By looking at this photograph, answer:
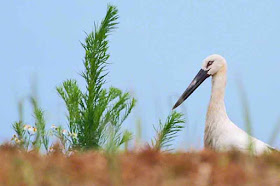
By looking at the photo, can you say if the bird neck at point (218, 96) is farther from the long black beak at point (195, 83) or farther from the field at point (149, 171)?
the field at point (149, 171)

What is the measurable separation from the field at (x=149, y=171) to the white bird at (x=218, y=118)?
313 cm

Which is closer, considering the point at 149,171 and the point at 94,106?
the point at 149,171

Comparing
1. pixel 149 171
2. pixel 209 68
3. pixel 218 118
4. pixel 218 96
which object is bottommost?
pixel 149 171

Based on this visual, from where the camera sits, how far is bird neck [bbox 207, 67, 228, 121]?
797cm

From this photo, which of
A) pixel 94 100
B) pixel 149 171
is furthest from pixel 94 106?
pixel 149 171

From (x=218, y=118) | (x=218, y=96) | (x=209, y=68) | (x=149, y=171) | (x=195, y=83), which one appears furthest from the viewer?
(x=195, y=83)

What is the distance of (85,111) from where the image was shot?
7.96 metres

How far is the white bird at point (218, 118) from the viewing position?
703cm

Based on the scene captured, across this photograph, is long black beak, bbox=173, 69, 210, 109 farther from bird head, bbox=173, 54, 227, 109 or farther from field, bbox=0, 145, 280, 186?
field, bbox=0, 145, 280, 186

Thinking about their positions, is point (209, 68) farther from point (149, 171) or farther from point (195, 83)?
point (149, 171)

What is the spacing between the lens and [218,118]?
7816 millimetres

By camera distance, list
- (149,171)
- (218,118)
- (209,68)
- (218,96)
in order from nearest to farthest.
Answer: (149,171) → (218,118) → (218,96) → (209,68)

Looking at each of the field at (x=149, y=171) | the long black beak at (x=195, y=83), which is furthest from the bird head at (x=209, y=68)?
the field at (x=149, y=171)

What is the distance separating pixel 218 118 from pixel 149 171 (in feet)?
16.3
